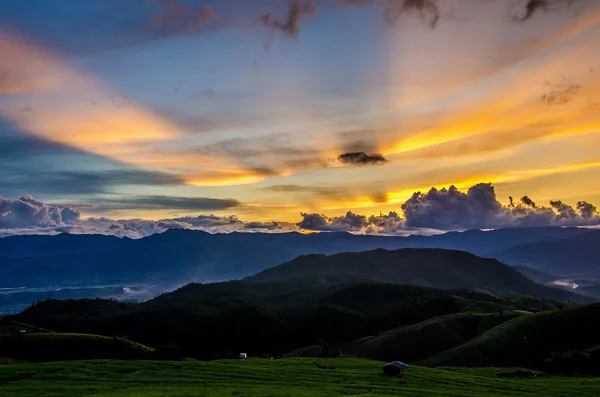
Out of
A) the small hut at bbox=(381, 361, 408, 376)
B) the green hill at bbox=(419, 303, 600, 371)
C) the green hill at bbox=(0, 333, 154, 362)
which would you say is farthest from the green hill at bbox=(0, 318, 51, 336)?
the small hut at bbox=(381, 361, 408, 376)

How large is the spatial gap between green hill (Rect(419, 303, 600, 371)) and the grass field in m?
79.4

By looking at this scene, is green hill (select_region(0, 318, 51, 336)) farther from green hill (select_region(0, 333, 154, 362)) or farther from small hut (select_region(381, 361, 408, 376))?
small hut (select_region(381, 361, 408, 376))

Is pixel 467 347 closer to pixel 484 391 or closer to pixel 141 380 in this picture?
pixel 484 391

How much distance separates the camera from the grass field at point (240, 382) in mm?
54844

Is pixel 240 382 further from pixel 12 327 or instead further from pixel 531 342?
pixel 12 327

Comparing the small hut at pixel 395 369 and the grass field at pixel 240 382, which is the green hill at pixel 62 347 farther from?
the small hut at pixel 395 369

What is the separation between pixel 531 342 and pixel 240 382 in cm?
13372

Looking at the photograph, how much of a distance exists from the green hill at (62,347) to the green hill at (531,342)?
89.4 meters

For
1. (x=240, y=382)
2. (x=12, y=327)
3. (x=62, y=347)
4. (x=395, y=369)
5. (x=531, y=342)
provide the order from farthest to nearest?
(x=12, y=327), (x=531, y=342), (x=62, y=347), (x=395, y=369), (x=240, y=382)

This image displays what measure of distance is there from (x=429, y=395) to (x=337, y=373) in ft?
58.6

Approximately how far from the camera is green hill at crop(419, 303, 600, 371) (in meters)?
153

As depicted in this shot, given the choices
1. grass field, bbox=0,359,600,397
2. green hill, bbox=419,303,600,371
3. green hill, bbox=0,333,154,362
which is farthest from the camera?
green hill, bbox=419,303,600,371

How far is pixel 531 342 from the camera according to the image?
533ft

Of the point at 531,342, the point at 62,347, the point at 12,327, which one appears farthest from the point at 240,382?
the point at 12,327
